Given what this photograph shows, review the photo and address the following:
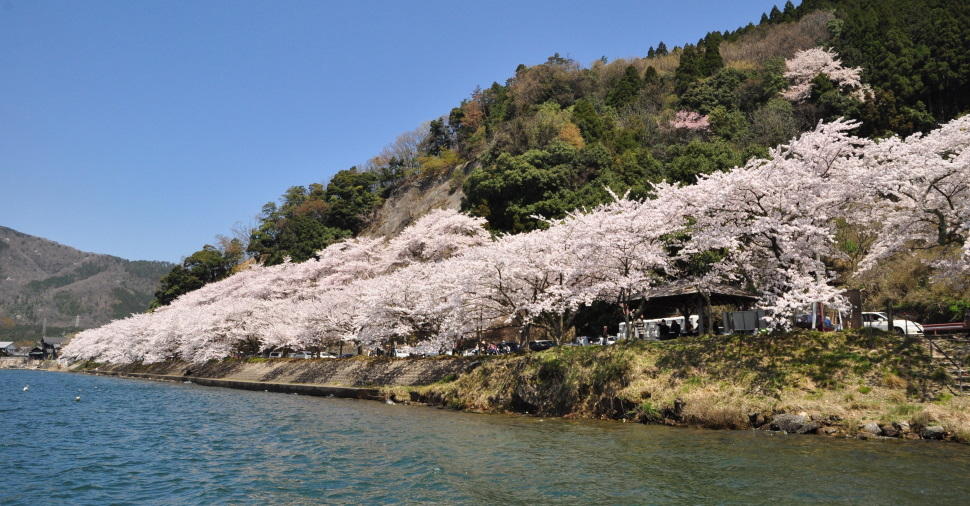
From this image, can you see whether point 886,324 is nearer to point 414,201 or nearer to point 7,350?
point 414,201

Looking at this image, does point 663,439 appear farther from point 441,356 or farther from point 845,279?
point 845,279

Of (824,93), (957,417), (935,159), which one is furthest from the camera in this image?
(824,93)

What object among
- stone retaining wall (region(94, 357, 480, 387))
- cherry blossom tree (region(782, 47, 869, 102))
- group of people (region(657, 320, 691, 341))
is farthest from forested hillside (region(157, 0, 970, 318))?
stone retaining wall (region(94, 357, 480, 387))

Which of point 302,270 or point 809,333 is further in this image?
point 302,270

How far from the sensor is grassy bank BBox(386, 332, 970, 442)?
1595 cm

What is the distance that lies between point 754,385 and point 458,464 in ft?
32.7

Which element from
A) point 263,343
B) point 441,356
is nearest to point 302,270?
point 263,343

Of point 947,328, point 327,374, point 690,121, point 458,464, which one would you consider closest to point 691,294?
point 947,328

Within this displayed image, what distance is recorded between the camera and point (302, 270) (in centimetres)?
5553

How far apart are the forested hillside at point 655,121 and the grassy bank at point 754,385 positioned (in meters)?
9.35

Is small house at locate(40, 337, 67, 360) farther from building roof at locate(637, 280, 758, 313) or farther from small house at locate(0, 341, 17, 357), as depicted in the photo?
building roof at locate(637, 280, 758, 313)

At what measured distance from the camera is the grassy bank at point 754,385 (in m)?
16.0

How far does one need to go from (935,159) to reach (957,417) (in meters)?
8.26

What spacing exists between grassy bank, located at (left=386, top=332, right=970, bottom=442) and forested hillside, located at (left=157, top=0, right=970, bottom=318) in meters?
9.35
